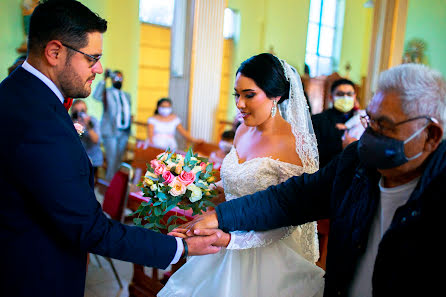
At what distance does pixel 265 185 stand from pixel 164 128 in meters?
4.64

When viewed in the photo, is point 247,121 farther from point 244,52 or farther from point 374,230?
point 244,52

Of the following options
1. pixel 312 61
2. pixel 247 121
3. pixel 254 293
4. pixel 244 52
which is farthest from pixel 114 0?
pixel 254 293

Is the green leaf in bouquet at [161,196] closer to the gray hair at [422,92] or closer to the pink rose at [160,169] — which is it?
the pink rose at [160,169]

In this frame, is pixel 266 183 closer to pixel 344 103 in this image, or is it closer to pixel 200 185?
pixel 200 185

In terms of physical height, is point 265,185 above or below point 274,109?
below

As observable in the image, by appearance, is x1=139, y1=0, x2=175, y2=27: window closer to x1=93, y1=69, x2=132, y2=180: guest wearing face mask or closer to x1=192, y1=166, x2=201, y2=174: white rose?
x1=93, y1=69, x2=132, y2=180: guest wearing face mask

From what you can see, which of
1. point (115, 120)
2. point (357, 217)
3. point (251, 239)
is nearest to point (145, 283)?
point (251, 239)

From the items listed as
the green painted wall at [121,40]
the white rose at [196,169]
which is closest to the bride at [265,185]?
the white rose at [196,169]

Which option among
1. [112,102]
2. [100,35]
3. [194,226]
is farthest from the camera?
[112,102]

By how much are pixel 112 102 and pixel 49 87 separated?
5422 millimetres

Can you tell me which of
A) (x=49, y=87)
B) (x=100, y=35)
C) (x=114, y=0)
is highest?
(x=114, y=0)

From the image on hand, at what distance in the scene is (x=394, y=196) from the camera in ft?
4.65

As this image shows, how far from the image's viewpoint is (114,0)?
1040 centimetres

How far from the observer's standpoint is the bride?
2.04 metres
